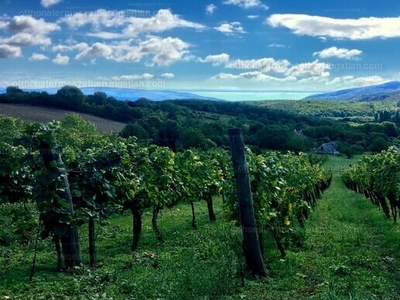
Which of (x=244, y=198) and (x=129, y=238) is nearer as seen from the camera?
(x=244, y=198)

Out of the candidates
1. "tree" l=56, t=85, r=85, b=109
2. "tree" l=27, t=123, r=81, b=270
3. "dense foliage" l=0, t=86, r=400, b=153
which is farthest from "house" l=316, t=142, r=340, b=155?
"tree" l=27, t=123, r=81, b=270

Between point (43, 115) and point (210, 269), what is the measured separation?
9730 centimetres

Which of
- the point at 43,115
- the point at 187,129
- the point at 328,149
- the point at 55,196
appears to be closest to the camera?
the point at 55,196

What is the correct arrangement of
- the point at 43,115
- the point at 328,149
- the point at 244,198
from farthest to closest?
the point at 328,149 < the point at 43,115 < the point at 244,198

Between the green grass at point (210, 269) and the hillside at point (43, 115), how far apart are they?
79.6 m

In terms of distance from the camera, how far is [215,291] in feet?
31.1

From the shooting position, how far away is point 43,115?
3910 inches

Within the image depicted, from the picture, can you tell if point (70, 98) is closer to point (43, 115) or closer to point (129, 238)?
point (43, 115)

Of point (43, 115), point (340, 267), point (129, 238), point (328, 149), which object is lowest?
point (328, 149)

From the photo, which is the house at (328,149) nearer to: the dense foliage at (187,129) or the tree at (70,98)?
the dense foliage at (187,129)

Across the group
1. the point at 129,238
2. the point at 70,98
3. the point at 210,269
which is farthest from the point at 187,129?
the point at 210,269

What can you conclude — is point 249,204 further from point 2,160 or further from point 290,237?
point 2,160

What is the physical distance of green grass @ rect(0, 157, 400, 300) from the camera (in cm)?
941

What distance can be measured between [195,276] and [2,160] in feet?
28.8
